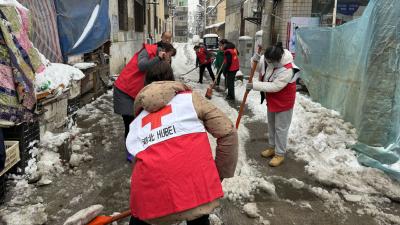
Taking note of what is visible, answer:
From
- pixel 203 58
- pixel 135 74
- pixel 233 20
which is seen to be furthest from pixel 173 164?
pixel 233 20

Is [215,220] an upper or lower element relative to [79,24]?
lower

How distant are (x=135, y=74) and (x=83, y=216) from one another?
73.3 inches

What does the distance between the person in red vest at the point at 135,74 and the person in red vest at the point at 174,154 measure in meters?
2.16

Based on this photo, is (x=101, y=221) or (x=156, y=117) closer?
(x=156, y=117)

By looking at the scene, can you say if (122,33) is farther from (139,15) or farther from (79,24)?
(79,24)

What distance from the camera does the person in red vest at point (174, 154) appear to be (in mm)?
1863

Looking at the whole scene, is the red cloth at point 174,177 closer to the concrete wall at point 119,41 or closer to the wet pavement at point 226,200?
the wet pavement at point 226,200

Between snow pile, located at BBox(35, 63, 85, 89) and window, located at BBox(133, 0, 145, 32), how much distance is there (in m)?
12.2

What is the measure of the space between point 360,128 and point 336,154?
484 mm

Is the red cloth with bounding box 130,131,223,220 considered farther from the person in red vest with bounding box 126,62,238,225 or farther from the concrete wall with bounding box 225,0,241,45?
the concrete wall with bounding box 225,0,241,45

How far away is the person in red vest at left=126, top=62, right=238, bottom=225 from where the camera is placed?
6.11 ft

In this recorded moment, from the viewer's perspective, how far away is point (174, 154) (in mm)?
1872

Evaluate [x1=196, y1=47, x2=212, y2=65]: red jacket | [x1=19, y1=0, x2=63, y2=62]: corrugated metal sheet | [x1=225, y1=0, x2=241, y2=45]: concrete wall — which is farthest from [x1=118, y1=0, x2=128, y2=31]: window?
[x1=225, y1=0, x2=241, y2=45]: concrete wall

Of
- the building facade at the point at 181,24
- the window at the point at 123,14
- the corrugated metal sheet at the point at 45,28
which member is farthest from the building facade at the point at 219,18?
the corrugated metal sheet at the point at 45,28
